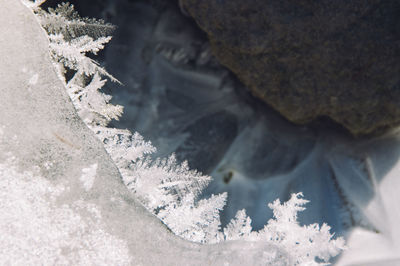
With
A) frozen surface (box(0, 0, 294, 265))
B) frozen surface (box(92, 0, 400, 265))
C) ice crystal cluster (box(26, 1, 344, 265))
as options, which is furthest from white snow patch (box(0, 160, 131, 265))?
frozen surface (box(92, 0, 400, 265))

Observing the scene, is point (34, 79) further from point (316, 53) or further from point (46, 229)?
point (316, 53)

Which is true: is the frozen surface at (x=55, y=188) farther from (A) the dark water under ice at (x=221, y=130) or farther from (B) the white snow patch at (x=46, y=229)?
(A) the dark water under ice at (x=221, y=130)

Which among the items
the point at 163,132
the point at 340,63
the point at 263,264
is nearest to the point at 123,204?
the point at 263,264

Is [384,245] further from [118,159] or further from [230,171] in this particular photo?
[118,159]

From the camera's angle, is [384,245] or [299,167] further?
[299,167]

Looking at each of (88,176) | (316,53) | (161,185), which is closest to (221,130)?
A: (316,53)

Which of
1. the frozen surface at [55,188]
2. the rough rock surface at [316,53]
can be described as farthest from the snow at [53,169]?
the rough rock surface at [316,53]
